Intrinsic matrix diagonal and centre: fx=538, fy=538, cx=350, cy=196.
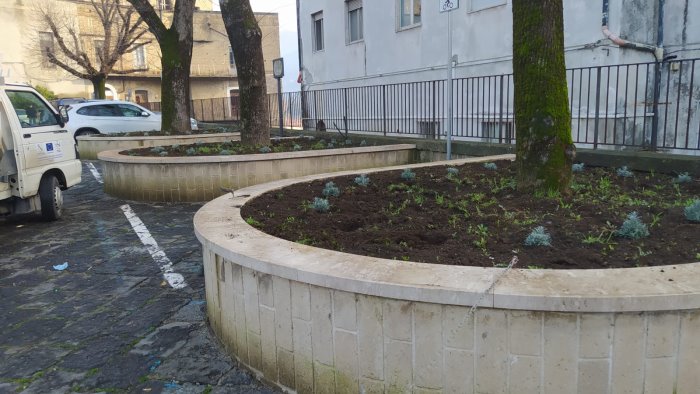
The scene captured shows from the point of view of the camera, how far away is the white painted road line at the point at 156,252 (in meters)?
5.13

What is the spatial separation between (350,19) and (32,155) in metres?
14.2

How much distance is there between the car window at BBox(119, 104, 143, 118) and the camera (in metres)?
19.3

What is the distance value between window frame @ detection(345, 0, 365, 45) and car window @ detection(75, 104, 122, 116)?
339 inches

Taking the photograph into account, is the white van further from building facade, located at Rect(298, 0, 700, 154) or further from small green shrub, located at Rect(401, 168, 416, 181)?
building facade, located at Rect(298, 0, 700, 154)

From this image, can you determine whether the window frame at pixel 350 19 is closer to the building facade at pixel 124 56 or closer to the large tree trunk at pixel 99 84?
the building facade at pixel 124 56

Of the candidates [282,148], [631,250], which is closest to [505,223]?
[631,250]

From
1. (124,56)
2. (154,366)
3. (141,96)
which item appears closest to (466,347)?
(154,366)

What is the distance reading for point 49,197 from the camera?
770 centimetres

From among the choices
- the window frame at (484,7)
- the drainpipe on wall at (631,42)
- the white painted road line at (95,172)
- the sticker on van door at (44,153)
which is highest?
the window frame at (484,7)

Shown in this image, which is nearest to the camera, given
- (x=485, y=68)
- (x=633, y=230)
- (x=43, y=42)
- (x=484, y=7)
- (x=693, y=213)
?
(x=633, y=230)

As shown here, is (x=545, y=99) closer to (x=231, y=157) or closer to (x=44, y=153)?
(x=231, y=157)

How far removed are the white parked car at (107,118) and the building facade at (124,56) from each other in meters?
14.4

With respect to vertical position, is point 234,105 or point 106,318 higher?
point 234,105

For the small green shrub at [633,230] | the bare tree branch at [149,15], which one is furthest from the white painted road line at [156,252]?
the bare tree branch at [149,15]
